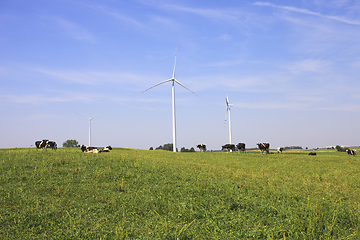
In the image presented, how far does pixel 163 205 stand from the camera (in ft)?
39.9

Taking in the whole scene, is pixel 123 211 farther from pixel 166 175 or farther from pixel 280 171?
pixel 280 171

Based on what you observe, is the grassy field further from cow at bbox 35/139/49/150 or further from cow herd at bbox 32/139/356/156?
cow at bbox 35/139/49/150

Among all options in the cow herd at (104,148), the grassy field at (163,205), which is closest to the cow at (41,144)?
the cow herd at (104,148)

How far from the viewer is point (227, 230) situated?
970 centimetres

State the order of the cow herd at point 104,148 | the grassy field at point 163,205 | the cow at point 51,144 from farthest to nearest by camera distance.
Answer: the cow at point 51,144
the cow herd at point 104,148
the grassy field at point 163,205

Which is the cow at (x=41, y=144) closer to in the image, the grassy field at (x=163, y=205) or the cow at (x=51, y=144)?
the cow at (x=51, y=144)

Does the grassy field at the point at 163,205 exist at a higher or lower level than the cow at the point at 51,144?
lower

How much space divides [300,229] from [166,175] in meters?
9.65

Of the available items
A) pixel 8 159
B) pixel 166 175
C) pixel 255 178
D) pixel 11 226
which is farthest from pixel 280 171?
pixel 8 159

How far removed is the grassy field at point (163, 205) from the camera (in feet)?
31.3

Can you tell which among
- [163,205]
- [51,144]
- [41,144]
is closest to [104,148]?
[51,144]

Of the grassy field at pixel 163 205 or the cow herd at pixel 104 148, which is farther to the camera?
→ the cow herd at pixel 104 148

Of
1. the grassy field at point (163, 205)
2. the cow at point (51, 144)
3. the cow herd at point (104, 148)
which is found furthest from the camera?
the cow at point (51, 144)

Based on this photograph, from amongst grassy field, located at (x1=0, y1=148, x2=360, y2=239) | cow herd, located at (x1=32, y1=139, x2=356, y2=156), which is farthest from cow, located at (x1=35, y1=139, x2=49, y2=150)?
grassy field, located at (x1=0, y1=148, x2=360, y2=239)
